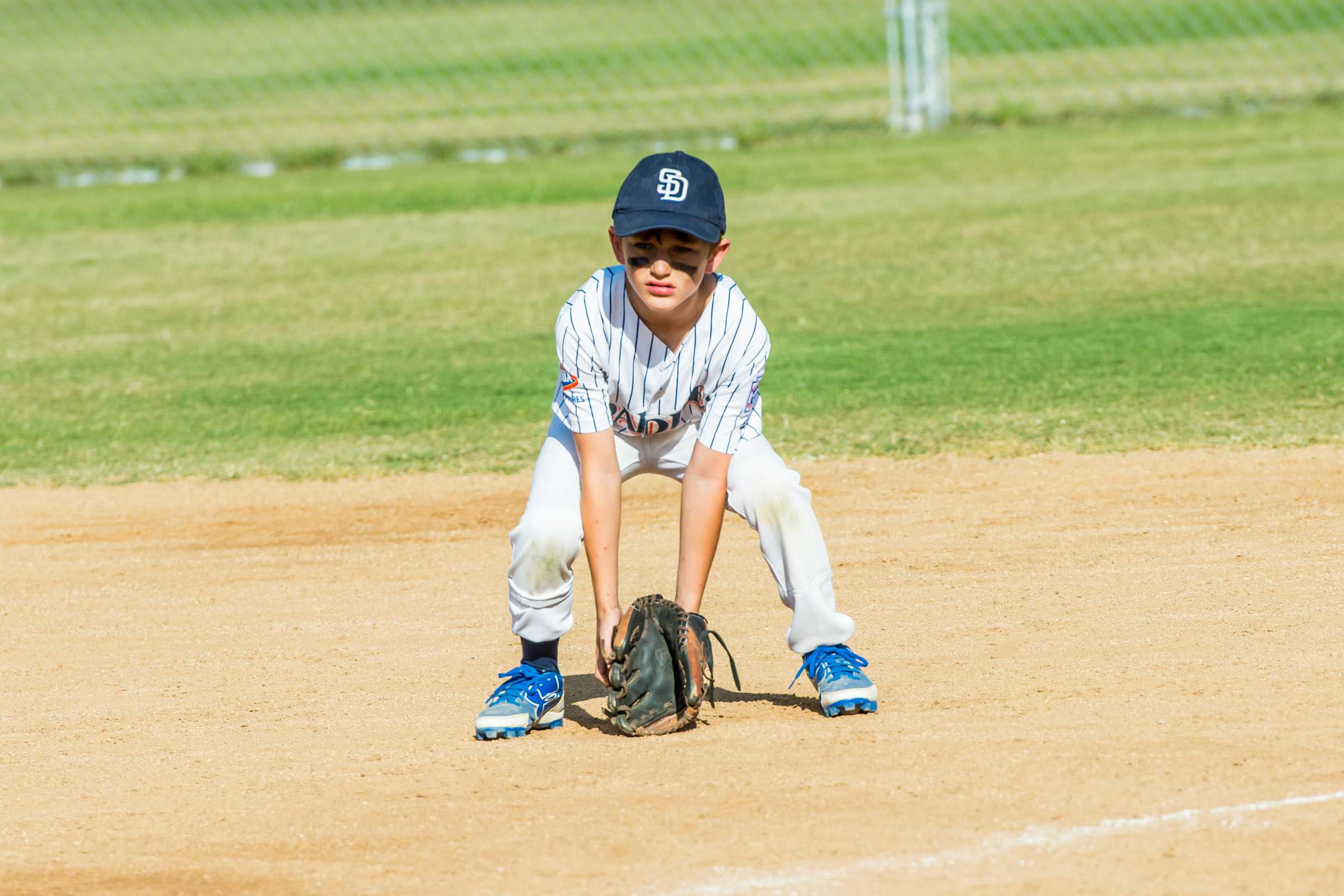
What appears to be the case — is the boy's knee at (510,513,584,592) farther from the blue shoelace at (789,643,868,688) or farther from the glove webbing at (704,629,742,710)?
the blue shoelace at (789,643,868,688)

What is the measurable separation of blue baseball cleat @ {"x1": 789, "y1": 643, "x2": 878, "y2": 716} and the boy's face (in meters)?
1.02

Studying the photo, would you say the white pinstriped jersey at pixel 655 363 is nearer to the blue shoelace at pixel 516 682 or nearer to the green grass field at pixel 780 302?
the blue shoelace at pixel 516 682

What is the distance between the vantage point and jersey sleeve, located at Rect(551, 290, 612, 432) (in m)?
4.36

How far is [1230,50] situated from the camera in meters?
24.7

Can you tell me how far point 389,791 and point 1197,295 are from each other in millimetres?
7588

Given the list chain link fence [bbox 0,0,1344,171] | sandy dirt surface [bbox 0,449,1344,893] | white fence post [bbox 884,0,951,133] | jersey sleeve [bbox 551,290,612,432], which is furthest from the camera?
chain link fence [bbox 0,0,1344,171]

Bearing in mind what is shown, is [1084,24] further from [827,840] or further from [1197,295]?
[827,840]

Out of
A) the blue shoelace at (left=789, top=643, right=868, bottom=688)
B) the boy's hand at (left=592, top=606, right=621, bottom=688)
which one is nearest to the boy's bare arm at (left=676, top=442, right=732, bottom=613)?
the boy's hand at (left=592, top=606, right=621, bottom=688)

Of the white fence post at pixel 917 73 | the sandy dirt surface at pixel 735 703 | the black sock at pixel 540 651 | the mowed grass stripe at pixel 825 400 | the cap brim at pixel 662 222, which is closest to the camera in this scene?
the sandy dirt surface at pixel 735 703

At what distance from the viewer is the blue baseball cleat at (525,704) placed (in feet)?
14.1

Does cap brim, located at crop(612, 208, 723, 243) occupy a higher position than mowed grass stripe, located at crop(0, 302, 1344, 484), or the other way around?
mowed grass stripe, located at crop(0, 302, 1344, 484)

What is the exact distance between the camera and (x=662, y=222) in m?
→ 4.15

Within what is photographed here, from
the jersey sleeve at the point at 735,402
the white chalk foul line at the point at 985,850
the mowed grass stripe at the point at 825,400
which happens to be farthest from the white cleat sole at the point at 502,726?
the mowed grass stripe at the point at 825,400

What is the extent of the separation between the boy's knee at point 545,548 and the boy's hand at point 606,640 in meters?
0.17
